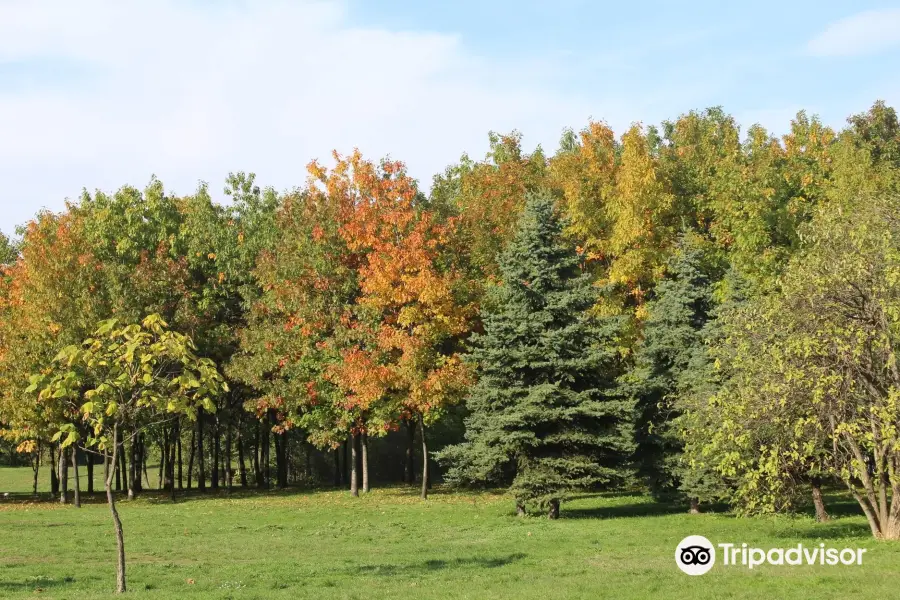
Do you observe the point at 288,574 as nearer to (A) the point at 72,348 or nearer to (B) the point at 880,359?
(A) the point at 72,348

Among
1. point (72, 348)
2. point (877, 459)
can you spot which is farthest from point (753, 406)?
point (72, 348)

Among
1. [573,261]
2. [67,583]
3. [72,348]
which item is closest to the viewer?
[72,348]

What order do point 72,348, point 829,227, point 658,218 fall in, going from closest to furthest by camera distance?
1. point 72,348
2. point 829,227
3. point 658,218

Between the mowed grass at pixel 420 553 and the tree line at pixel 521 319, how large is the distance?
1667 mm

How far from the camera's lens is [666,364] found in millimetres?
31125

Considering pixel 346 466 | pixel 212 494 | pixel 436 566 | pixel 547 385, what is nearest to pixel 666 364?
pixel 547 385

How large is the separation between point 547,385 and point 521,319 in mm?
2387

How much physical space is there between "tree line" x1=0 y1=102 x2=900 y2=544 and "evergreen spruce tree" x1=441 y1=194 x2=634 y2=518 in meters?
0.10

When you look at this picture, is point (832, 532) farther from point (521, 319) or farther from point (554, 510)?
point (521, 319)

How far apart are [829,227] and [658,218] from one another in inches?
819

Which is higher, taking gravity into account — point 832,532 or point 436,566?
point 436,566

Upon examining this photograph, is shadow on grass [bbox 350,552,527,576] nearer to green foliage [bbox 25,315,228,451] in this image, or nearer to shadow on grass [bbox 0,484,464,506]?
green foliage [bbox 25,315,228,451]

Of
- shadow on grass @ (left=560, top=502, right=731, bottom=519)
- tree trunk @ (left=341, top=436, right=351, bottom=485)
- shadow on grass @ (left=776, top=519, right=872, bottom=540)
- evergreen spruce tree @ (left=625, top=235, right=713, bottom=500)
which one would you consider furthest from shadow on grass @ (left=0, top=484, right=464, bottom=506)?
shadow on grass @ (left=776, top=519, right=872, bottom=540)

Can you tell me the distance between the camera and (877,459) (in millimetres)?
18781
